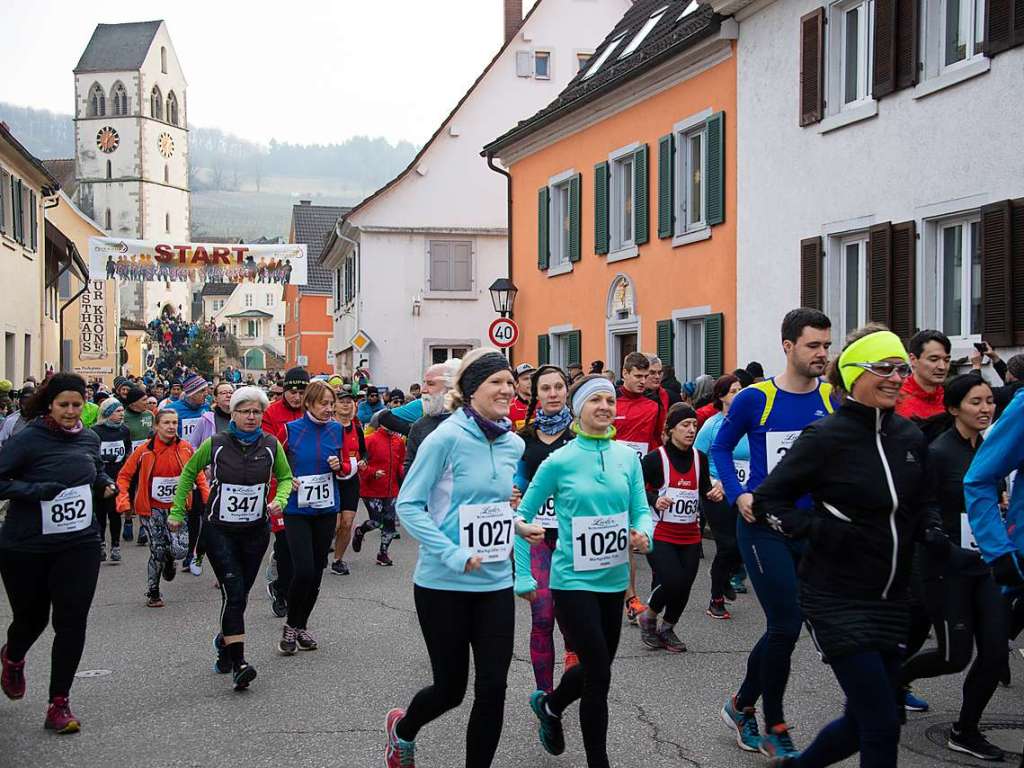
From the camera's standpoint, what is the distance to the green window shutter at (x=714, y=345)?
18.7 metres

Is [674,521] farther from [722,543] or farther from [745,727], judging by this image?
[745,727]

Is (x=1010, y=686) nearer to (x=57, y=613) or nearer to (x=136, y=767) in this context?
(x=136, y=767)

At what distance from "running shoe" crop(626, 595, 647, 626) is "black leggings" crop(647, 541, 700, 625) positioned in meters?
0.53

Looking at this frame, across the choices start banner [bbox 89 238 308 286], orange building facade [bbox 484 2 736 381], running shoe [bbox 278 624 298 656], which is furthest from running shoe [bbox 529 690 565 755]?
start banner [bbox 89 238 308 286]

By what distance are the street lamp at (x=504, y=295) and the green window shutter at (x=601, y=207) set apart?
4.01 m

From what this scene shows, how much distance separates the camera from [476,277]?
37.4 meters

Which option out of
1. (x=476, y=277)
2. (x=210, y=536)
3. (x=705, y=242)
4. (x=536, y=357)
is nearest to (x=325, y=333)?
(x=476, y=277)

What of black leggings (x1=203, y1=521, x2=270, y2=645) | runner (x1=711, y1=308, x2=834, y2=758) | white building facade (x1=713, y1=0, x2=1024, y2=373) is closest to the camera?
runner (x1=711, y1=308, x2=834, y2=758)

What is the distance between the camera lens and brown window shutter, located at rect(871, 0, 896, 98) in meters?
14.3

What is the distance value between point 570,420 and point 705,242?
12.3 meters

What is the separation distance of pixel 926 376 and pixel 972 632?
2013mm

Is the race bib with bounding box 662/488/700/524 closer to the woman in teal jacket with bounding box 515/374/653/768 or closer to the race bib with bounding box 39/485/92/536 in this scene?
the woman in teal jacket with bounding box 515/374/653/768

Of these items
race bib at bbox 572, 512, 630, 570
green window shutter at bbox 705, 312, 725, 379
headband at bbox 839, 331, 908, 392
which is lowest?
race bib at bbox 572, 512, 630, 570

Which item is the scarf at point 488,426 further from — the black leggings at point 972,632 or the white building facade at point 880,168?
the white building facade at point 880,168
